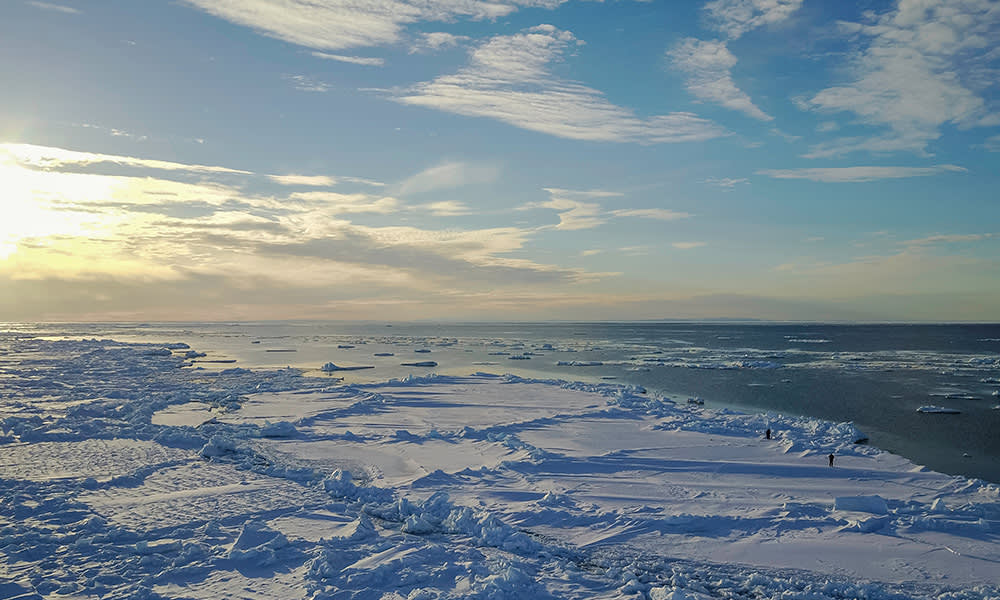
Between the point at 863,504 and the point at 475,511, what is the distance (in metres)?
7.47

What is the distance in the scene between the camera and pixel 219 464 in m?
13.9

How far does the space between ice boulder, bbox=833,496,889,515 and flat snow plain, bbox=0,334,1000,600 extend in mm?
53

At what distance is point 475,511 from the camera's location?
10.6 meters

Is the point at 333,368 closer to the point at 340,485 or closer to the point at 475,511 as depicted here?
the point at 340,485

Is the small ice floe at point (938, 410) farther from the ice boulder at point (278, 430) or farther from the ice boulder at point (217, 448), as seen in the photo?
the ice boulder at point (217, 448)

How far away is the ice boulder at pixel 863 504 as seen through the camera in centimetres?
1049

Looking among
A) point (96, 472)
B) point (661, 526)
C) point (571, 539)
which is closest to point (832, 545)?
point (661, 526)

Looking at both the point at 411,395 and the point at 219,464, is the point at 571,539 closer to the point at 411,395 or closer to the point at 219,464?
the point at 219,464

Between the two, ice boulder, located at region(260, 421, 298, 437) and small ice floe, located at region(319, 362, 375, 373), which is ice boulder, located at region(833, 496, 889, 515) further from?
small ice floe, located at region(319, 362, 375, 373)

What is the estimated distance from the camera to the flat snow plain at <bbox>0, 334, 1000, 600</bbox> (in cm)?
787

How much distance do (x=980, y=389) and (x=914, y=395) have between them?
5824 millimetres

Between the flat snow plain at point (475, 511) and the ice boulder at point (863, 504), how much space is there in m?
0.05

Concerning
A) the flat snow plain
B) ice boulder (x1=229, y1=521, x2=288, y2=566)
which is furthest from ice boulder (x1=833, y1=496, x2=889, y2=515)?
ice boulder (x1=229, y1=521, x2=288, y2=566)

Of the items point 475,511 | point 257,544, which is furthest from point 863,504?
point 257,544
